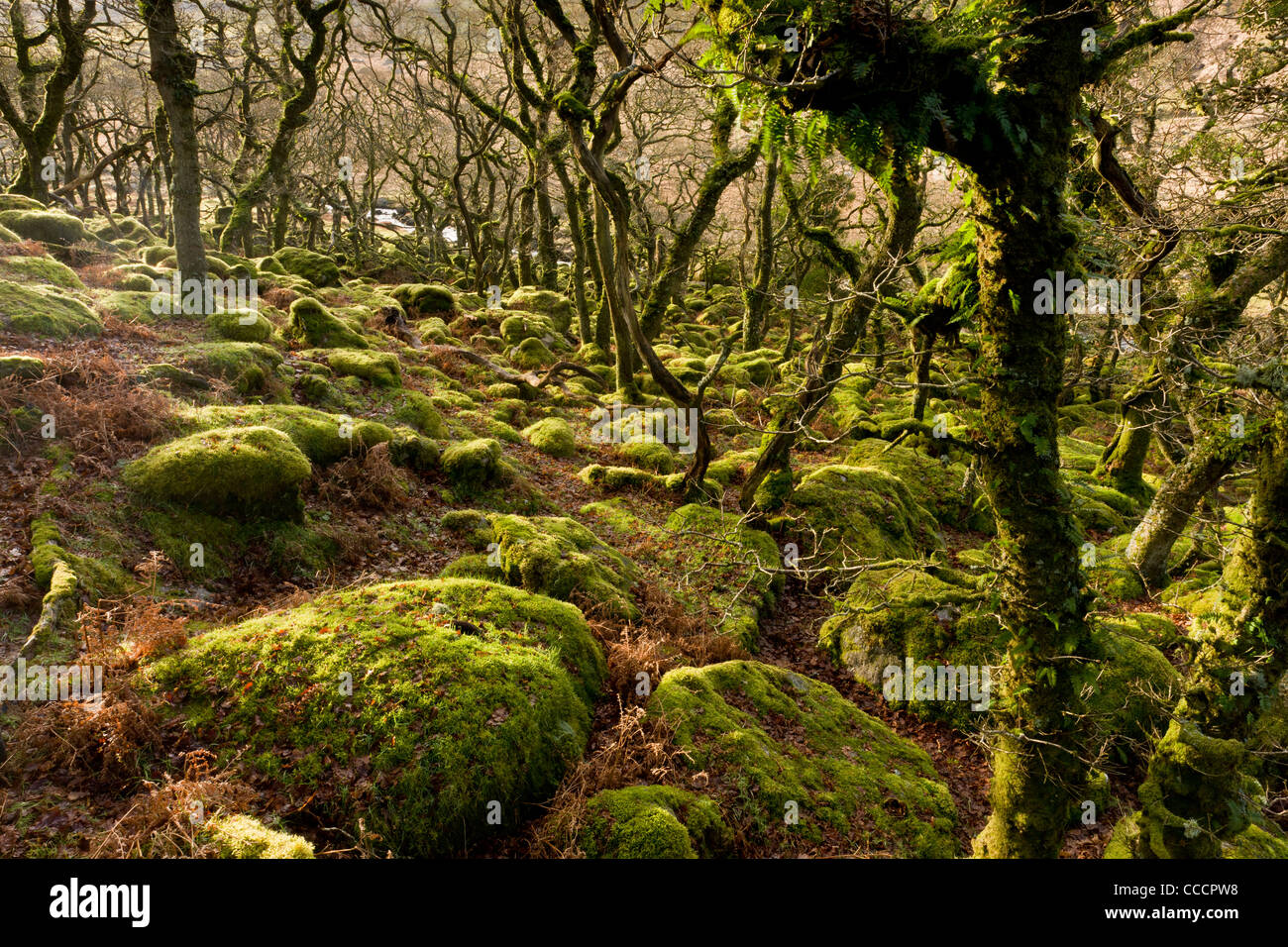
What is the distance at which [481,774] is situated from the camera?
14.6ft

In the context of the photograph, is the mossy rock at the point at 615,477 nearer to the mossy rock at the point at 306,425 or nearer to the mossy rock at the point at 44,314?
the mossy rock at the point at 306,425

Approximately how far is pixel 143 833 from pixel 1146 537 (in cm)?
1438

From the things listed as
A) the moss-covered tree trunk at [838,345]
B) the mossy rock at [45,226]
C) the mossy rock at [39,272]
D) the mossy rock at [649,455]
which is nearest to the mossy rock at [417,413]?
the mossy rock at [649,455]

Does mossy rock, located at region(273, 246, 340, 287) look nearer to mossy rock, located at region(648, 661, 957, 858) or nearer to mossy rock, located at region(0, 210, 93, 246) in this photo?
mossy rock, located at region(0, 210, 93, 246)

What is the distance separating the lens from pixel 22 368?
25.5 feet

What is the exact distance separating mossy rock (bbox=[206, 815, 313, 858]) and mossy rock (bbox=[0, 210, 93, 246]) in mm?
20573

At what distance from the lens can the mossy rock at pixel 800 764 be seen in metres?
5.23

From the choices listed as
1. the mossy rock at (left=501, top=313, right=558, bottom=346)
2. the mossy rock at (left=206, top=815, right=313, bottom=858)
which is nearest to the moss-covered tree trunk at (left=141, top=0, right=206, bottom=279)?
the mossy rock at (left=501, top=313, right=558, bottom=346)

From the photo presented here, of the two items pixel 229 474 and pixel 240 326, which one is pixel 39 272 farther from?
pixel 229 474

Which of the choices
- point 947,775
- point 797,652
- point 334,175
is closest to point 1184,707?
point 947,775

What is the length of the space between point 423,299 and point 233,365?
12669 mm

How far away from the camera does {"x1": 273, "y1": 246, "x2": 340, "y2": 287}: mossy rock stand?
73.4 feet

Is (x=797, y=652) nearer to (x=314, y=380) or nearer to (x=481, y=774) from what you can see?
(x=481, y=774)

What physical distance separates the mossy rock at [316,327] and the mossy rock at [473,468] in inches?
234
